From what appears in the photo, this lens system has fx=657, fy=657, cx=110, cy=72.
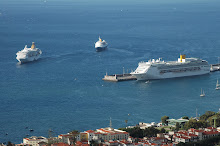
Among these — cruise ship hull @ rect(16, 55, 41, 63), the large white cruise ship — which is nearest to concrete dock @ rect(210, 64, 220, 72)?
the large white cruise ship

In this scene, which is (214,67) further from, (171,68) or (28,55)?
(28,55)

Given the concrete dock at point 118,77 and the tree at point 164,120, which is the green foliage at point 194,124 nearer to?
the tree at point 164,120

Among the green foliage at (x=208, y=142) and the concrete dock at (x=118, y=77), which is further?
the concrete dock at (x=118, y=77)

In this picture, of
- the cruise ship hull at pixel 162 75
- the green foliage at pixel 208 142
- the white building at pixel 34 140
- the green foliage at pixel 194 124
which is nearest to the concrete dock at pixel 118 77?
the cruise ship hull at pixel 162 75

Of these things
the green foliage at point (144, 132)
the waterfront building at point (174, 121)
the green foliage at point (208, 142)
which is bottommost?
the green foliage at point (208, 142)

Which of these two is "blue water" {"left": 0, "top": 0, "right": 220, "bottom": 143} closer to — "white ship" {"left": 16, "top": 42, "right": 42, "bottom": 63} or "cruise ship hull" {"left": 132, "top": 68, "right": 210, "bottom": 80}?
"white ship" {"left": 16, "top": 42, "right": 42, "bottom": 63}

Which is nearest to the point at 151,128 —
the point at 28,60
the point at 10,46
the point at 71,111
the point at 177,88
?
the point at 71,111

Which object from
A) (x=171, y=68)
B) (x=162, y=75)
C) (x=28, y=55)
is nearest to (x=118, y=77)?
(x=162, y=75)
